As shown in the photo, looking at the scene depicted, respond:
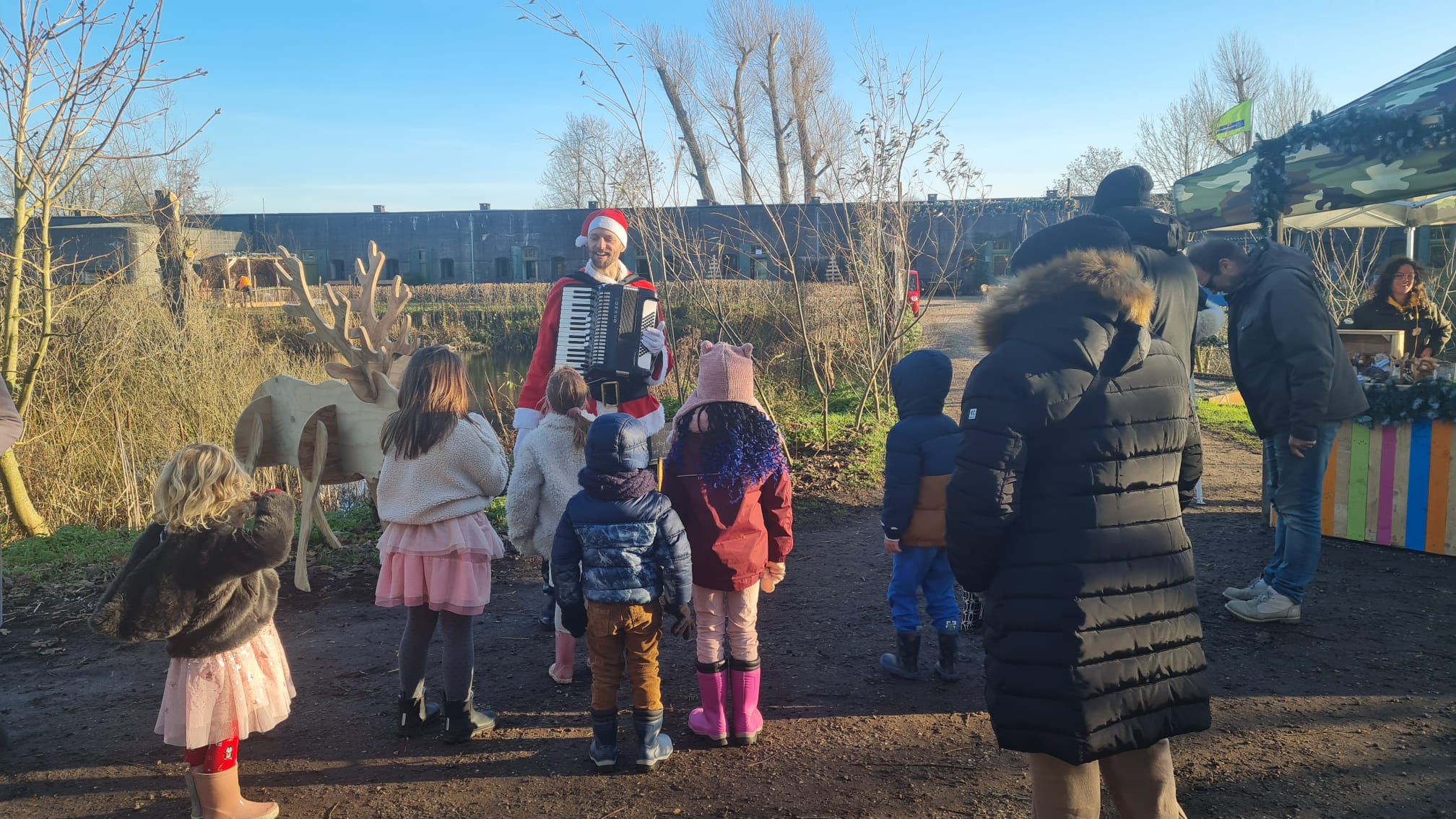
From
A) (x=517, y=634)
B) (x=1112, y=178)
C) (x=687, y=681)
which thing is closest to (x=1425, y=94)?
(x=1112, y=178)

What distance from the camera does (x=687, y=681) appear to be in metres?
4.19

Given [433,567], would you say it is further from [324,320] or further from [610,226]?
[324,320]

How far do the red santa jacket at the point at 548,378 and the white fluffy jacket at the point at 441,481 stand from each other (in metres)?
1.14

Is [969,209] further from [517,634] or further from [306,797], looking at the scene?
[306,797]

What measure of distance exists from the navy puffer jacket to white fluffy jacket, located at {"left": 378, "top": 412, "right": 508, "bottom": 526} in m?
0.51

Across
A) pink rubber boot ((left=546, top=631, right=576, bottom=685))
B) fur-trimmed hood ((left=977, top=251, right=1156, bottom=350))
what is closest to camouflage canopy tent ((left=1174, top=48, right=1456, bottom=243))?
fur-trimmed hood ((left=977, top=251, right=1156, bottom=350))

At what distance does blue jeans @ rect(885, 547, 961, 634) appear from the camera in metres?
3.94

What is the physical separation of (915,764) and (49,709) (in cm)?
378

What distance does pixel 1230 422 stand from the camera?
10453 mm

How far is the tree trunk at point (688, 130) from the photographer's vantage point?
309 inches

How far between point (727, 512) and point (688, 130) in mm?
5894

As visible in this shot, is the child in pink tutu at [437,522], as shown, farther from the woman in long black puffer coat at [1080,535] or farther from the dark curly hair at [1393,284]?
the dark curly hair at [1393,284]

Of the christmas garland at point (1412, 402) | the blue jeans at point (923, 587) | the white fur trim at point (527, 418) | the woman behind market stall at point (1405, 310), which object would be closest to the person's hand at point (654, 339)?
the white fur trim at point (527, 418)

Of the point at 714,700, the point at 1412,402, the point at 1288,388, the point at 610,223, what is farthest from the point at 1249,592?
the point at 610,223
